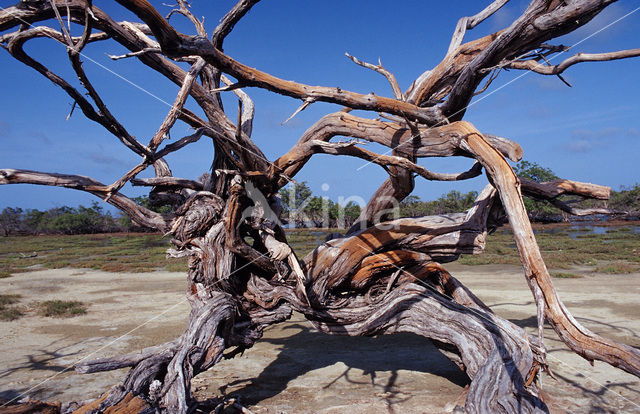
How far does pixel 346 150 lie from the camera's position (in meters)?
4.32

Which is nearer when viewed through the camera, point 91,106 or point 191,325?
point 91,106

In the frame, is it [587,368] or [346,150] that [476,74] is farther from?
[587,368]

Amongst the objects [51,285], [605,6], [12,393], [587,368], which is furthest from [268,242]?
[51,285]

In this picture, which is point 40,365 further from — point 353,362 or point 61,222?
point 61,222

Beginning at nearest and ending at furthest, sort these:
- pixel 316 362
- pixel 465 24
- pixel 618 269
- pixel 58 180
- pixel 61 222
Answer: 1. pixel 58 180
2. pixel 465 24
3. pixel 316 362
4. pixel 618 269
5. pixel 61 222

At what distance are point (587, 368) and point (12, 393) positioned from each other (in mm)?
6730

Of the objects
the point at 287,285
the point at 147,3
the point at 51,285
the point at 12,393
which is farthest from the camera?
the point at 51,285

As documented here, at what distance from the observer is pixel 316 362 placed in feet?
19.4

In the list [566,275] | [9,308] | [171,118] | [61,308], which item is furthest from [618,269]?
[9,308]

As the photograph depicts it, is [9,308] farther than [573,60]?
Yes

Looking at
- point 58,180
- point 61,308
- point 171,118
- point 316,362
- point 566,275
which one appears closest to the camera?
point 171,118

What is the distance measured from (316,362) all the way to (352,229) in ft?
6.21

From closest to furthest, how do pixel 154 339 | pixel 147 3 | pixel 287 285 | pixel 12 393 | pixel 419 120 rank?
pixel 147 3, pixel 419 120, pixel 12 393, pixel 287 285, pixel 154 339

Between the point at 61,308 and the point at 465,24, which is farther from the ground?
the point at 465,24
